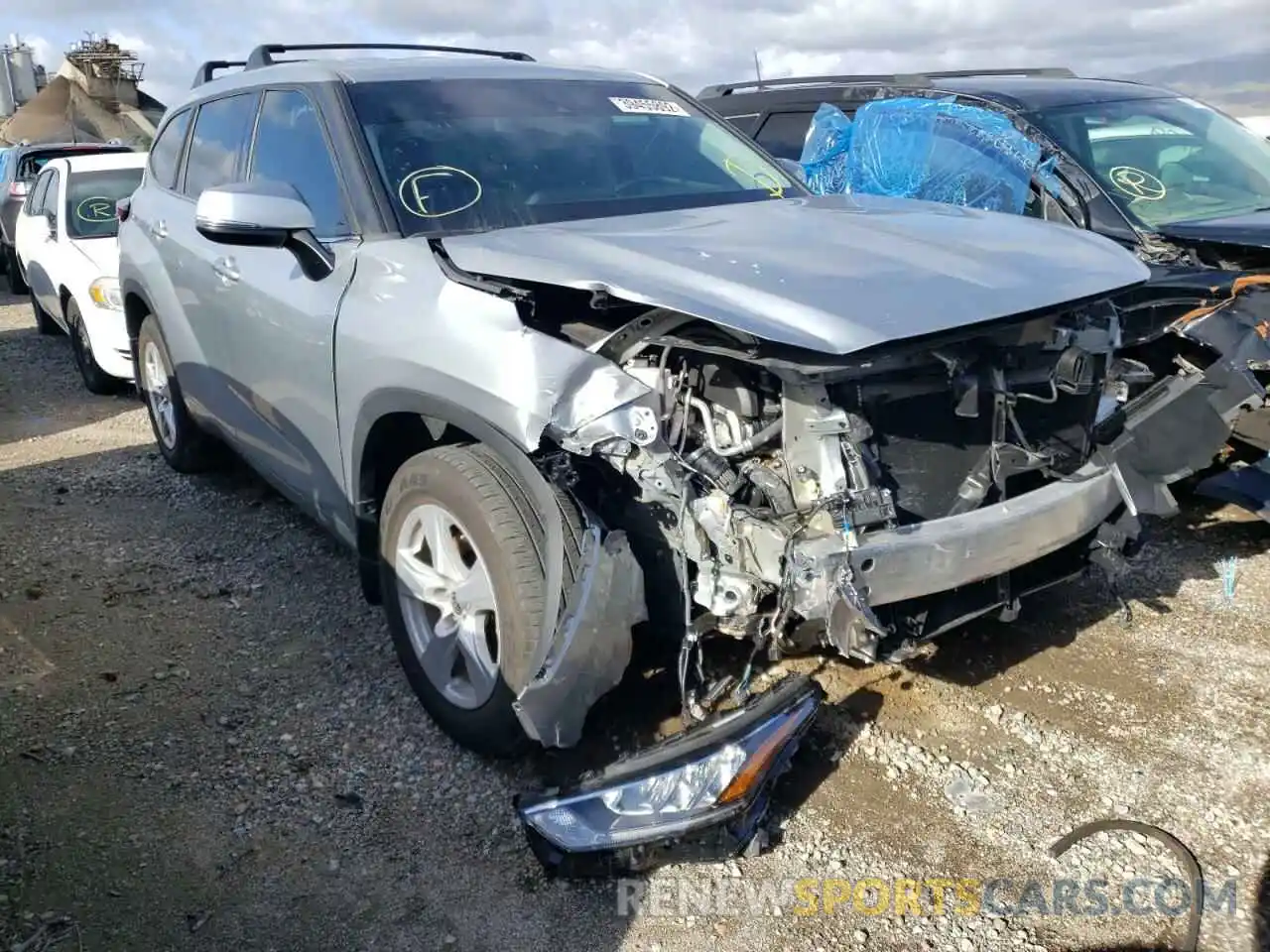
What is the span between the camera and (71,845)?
2.82m

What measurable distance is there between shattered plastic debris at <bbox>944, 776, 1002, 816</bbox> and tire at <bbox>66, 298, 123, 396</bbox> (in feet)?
21.6

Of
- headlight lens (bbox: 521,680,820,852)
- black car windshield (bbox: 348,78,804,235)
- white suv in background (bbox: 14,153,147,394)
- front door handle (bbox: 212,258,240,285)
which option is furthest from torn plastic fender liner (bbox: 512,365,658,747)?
white suv in background (bbox: 14,153,147,394)

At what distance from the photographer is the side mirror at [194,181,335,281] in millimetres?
3062

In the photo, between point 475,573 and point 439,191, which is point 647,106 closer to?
point 439,191

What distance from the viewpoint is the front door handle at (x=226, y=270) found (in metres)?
3.96

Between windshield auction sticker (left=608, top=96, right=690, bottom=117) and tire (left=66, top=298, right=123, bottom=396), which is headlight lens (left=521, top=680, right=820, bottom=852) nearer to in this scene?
windshield auction sticker (left=608, top=96, right=690, bottom=117)

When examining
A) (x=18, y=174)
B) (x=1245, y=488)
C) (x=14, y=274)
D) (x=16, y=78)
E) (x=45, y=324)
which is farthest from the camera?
(x=16, y=78)

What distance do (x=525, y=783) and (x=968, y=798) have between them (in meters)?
1.22

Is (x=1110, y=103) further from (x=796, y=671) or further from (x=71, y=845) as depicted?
(x=71, y=845)

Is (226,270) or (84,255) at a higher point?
(226,270)

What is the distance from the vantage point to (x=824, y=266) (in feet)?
8.72

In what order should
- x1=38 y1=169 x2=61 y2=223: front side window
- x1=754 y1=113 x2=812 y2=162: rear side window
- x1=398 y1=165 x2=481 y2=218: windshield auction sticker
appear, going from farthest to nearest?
x1=38 y1=169 x2=61 y2=223: front side window, x1=754 y1=113 x2=812 y2=162: rear side window, x1=398 y1=165 x2=481 y2=218: windshield auction sticker

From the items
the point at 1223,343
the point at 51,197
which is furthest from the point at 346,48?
the point at 51,197

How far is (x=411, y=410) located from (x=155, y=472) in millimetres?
3460
